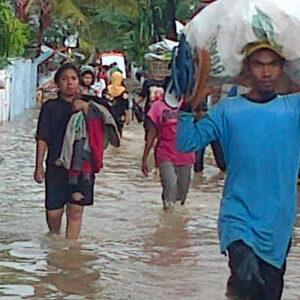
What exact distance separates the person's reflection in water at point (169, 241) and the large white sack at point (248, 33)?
3287 millimetres

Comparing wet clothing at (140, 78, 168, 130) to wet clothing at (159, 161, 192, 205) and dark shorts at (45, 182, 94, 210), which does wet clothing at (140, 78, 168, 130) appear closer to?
wet clothing at (159, 161, 192, 205)

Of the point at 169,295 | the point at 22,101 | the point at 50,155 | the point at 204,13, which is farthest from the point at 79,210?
the point at 22,101

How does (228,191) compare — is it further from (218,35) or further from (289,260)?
(289,260)

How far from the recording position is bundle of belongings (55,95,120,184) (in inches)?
341

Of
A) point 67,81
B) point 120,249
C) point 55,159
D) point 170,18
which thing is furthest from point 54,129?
point 170,18

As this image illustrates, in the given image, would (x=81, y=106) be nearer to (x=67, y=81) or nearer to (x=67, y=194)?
(x=67, y=81)

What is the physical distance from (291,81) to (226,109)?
48cm

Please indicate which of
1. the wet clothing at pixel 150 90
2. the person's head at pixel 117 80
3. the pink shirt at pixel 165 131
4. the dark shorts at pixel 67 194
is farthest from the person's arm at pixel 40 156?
the person's head at pixel 117 80

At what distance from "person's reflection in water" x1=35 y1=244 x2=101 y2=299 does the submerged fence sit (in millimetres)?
15442

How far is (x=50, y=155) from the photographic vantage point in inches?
346

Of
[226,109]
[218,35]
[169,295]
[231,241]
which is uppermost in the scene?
[218,35]

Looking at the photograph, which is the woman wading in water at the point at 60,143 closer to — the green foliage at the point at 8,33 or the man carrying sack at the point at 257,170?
the man carrying sack at the point at 257,170

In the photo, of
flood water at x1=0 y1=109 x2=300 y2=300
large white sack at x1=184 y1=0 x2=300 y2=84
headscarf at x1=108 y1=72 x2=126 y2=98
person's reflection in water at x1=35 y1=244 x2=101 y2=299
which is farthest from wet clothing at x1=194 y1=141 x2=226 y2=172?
large white sack at x1=184 y1=0 x2=300 y2=84

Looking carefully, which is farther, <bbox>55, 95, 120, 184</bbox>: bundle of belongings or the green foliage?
the green foliage
